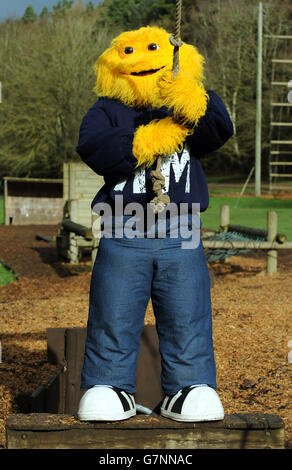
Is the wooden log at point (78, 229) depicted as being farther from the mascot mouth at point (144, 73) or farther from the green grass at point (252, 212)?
the mascot mouth at point (144, 73)

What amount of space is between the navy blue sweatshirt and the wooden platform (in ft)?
3.09

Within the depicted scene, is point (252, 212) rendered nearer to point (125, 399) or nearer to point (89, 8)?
point (125, 399)

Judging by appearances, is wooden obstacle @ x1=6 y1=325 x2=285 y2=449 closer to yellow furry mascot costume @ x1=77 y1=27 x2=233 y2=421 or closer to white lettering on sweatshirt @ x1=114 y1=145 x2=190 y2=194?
yellow furry mascot costume @ x1=77 y1=27 x2=233 y2=421

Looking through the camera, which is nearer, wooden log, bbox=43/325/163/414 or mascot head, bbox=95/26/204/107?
mascot head, bbox=95/26/204/107

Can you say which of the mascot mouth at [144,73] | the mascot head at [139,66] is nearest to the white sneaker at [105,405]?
the mascot head at [139,66]

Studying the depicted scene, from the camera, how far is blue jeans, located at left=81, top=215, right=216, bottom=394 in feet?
8.32

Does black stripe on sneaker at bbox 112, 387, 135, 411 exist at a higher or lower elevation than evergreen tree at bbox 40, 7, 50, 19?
lower

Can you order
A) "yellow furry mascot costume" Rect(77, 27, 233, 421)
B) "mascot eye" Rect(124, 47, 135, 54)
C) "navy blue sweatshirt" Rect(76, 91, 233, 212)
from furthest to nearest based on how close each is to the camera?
1. "mascot eye" Rect(124, 47, 135, 54)
2. "navy blue sweatshirt" Rect(76, 91, 233, 212)
3. "yellow furry mascot costume" Rect(77, 27, 233, 421)

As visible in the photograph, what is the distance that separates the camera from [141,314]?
2617 mm

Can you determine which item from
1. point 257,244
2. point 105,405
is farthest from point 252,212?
point 105,405

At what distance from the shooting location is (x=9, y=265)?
1041 cm

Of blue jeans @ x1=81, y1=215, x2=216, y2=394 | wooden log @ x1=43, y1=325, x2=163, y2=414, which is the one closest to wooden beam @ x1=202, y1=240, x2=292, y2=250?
wooden log @ x1=43, y1=325, x2=163, y2=414
